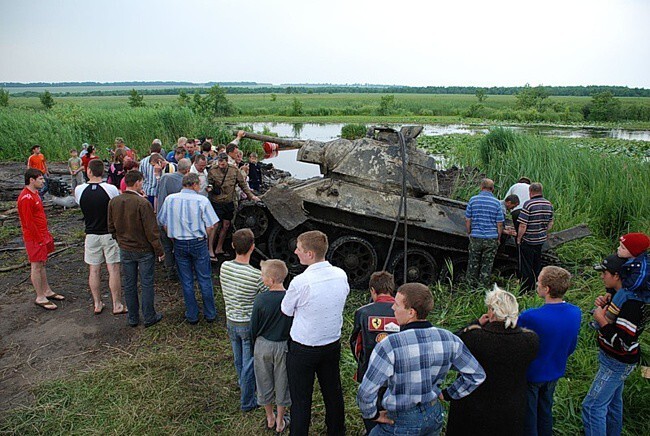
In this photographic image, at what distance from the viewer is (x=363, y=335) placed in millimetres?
3617

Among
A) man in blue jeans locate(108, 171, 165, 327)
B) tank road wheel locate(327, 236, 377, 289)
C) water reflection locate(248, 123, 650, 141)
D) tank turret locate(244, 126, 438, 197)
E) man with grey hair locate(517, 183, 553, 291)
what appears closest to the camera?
man in blue jeans locate(108, 171, 165, 327)

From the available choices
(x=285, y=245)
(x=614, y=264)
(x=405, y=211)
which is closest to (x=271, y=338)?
(x=614, y=264)

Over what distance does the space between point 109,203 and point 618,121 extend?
2034 inches

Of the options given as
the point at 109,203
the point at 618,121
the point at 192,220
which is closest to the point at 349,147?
the point at 192,220

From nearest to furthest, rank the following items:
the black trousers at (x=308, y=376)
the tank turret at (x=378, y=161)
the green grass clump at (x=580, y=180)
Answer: the black trousers at (x=308, y=376)
the tank turret at (x=378, y=161)
the green grass clump at (x=580, y=180)

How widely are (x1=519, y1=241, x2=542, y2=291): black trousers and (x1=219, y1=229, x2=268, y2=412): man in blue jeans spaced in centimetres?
473

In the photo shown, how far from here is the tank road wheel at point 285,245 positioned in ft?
26.5

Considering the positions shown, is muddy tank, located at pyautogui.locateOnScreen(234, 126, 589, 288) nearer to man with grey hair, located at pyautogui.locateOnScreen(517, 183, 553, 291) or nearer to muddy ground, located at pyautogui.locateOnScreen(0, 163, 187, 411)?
man with grey hair, located at pyautogui.locateOnScreen(517, 183, 553, 291)

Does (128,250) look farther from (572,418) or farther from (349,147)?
(572,418)

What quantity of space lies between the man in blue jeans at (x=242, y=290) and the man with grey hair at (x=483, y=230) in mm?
3934

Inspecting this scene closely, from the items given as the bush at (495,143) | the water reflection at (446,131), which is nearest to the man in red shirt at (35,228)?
the bush at (495,143)

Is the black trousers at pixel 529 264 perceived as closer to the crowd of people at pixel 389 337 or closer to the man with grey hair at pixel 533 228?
the man with grey hair at pixel 533 228

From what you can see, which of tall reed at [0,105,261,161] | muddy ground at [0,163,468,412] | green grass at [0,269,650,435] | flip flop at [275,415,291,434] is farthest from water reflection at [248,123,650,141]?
flip flop at [275,415,291,434]

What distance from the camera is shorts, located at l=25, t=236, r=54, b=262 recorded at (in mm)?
6492
